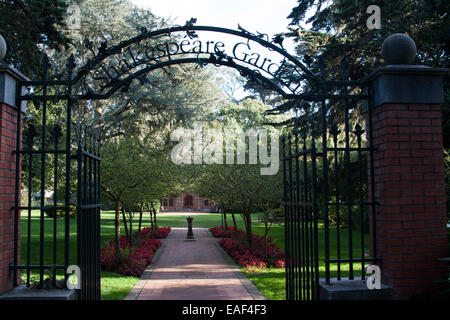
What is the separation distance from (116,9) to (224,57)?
16626 millimetres

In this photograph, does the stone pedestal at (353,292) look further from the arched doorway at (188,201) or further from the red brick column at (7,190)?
Result: the arched doorway at (188,201)

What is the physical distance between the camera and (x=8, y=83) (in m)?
3.94

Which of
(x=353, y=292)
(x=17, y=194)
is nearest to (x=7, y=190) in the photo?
(x=17, y=194)

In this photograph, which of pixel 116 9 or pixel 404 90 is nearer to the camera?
pixel 404 90

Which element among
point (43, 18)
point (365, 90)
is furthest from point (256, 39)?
point (43, 18)

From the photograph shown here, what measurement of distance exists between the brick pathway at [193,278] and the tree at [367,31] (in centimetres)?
546

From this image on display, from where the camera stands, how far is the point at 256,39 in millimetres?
4426

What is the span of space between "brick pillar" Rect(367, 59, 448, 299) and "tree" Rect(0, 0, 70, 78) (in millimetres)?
8079

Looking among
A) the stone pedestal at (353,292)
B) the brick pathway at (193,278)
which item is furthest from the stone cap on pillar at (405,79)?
the brick pathway at (193,278)

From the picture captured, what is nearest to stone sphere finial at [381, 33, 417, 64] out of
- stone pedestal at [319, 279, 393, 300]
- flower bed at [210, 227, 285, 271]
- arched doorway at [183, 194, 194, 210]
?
stone pedestal at [319, 279, 393, 300]

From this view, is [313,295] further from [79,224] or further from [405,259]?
[79,224]

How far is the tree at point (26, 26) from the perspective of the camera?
897cm

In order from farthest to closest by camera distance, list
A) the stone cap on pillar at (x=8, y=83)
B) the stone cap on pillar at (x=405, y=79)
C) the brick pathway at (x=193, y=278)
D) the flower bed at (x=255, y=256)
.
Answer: the flower bed at (x=255, y=256) → the brick pathway at (x=193, y=278) → the stone cap on pillar at (x=405, y=79) → the stone cap on pillar at (x=8, y=83)

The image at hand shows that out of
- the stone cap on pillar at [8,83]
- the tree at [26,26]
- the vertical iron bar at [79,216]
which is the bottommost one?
the vertical iron bar at [79,216]
